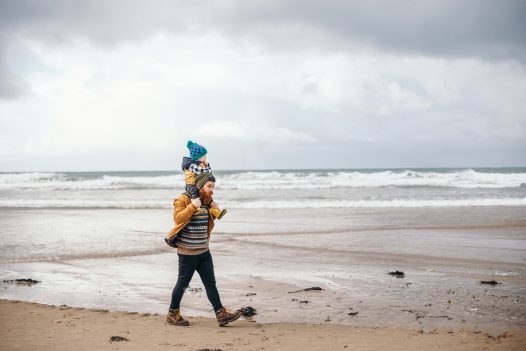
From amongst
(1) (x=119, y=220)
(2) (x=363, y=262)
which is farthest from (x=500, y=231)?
(1) (x=119, y=220)

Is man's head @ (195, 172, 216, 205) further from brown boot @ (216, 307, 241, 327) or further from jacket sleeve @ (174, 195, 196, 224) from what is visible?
brown boot @ (216, 307, 241, 327)

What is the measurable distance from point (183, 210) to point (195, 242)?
46 centimetres

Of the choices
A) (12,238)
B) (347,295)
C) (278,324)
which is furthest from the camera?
(12,238)

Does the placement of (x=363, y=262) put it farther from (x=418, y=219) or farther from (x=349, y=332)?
(x=418, y=219)

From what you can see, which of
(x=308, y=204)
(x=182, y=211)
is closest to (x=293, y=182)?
(x=308, y=204)

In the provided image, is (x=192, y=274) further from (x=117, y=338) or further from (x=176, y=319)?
(x=117, y=338)

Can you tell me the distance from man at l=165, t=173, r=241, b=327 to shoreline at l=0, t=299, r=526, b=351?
172 millimetres

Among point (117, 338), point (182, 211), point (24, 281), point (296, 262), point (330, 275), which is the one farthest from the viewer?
point (296, 262)

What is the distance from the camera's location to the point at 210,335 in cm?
486

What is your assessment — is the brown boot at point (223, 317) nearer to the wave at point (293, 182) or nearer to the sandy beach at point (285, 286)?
the sandy beach at point (285, 286)

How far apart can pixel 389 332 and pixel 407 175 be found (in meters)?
51.5

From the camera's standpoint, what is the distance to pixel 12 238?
39.9 feet

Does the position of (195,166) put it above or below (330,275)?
above

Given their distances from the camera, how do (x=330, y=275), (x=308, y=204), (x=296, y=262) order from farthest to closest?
(x=308, y=204), (x=296, y=262), (x=330, y=275)
